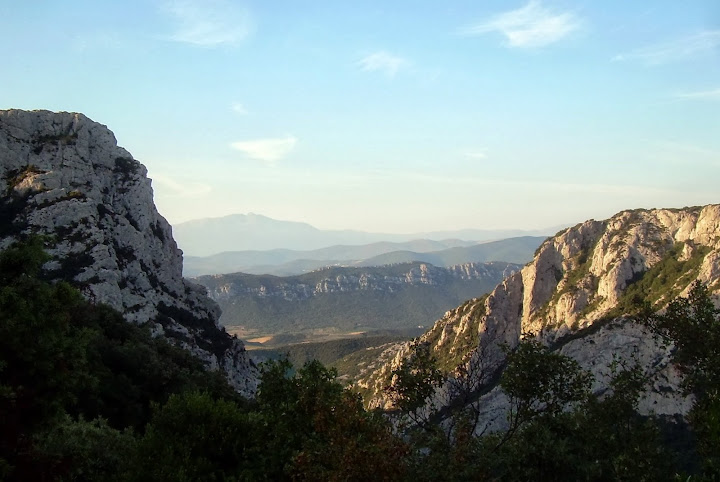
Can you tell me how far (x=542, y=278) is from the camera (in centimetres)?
16062

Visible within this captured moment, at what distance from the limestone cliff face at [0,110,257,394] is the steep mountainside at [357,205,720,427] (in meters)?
45.4

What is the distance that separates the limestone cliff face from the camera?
87.4 meters

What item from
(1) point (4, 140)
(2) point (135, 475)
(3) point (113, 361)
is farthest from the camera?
(1) point (4, 140)

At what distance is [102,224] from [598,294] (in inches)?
5026

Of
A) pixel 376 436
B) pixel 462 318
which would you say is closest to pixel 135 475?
pixel 376 436

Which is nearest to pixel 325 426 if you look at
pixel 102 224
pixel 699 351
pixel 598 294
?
pixel 699 351

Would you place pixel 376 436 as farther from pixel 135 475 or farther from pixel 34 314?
pixel 34 314

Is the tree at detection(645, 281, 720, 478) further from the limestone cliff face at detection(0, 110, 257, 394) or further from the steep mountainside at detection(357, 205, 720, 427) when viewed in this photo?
the limestone cliff face at detection(0, 110, 257, 394)

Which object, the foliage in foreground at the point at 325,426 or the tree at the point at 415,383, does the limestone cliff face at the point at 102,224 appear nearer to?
the foliage in foreground at the point at 325,426

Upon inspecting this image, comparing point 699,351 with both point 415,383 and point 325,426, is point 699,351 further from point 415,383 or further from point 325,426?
point 325,426

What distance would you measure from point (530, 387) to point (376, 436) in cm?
908

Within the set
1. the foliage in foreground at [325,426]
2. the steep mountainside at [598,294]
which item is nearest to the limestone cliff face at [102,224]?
the steep mountainside at [598,294]

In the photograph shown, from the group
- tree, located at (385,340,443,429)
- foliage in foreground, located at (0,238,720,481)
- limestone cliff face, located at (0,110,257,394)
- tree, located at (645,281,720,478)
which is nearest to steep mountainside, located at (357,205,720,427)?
limestone cliff face, located at (0,110,257,394)

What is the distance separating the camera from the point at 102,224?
322ft
